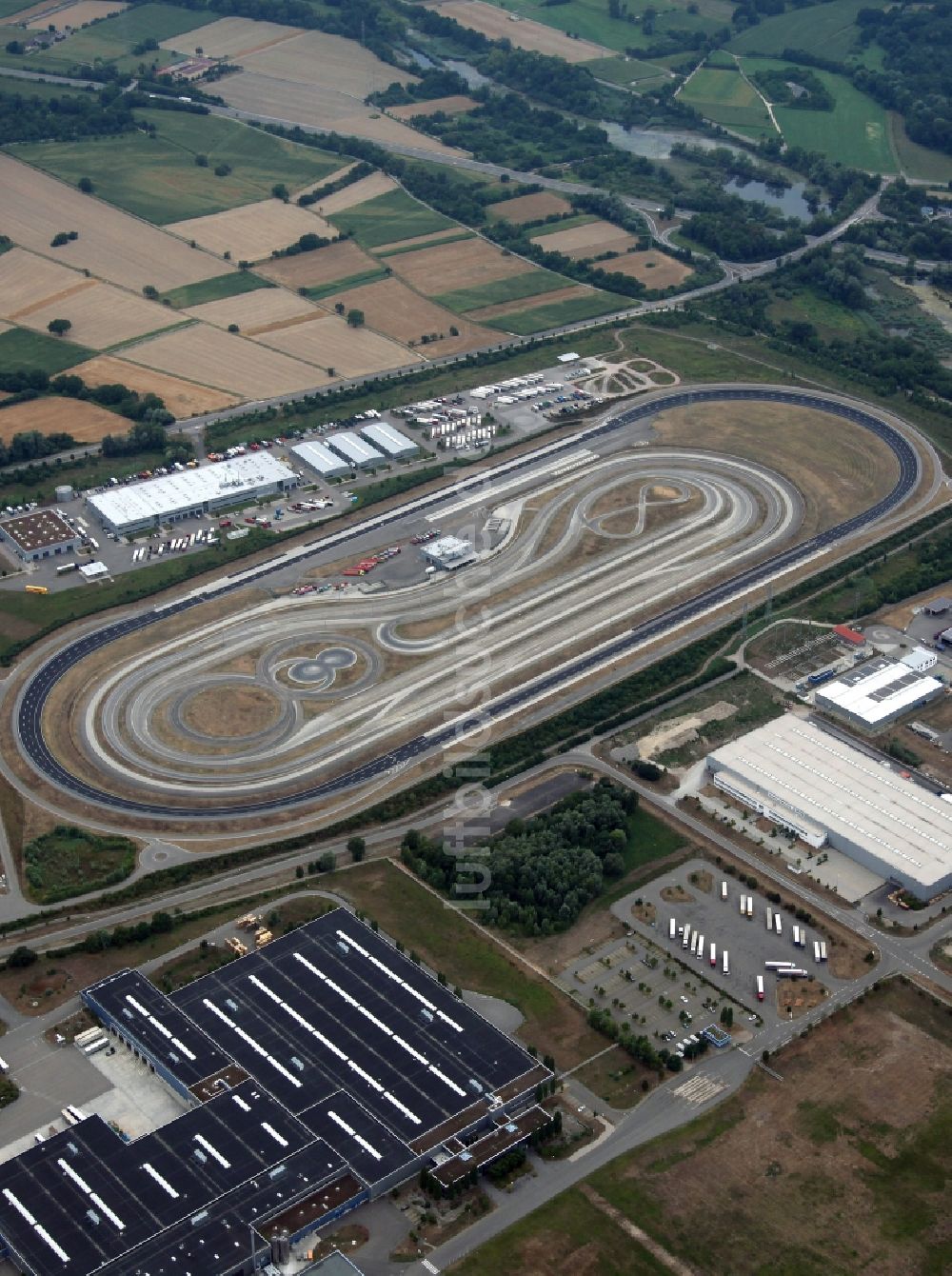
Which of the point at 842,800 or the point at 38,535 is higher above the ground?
the point at 842,800

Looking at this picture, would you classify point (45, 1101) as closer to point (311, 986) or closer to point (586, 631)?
point (311, 986)

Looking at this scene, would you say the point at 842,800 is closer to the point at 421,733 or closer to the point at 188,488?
the point at 421,733

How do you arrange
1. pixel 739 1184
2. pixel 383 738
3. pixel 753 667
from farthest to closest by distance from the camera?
pixel 753 667
pixel 383 738
pixel 739 1184

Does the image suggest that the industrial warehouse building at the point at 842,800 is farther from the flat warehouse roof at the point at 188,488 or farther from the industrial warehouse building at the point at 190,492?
the flat warehouse roof at the point at 188,488

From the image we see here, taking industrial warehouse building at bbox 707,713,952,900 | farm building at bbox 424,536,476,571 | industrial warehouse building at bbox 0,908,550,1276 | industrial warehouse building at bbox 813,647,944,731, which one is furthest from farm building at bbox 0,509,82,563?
industrial warehouse building at bbox 813,647,944,731

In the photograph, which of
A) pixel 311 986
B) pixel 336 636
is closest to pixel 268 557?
Answer: pixel 336 636

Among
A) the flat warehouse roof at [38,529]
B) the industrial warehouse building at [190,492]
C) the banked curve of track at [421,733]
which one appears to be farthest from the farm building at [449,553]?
the flat warehouse roof at [38,529]

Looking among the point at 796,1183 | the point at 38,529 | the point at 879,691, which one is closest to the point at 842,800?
the point at 879,691
